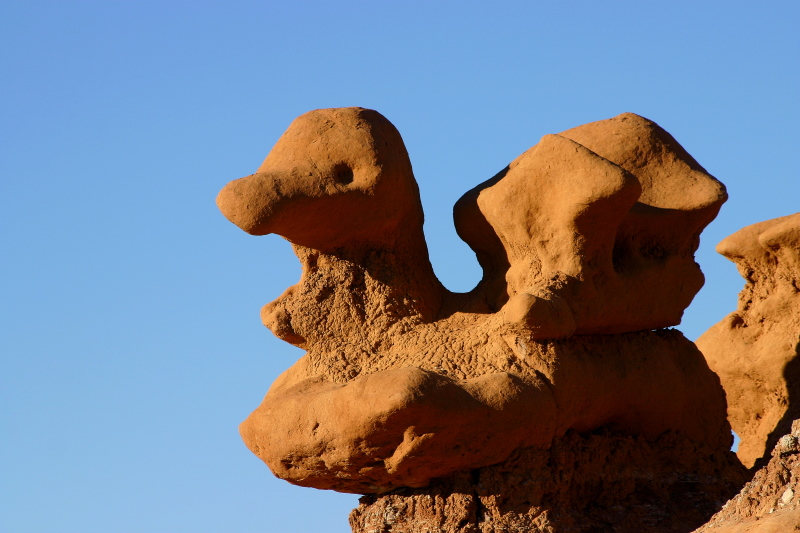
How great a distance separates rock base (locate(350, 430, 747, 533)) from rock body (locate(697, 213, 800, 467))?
2.81 ft

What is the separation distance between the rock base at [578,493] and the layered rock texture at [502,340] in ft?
0.04

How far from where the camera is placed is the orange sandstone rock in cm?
782

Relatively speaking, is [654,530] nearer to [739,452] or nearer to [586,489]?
[586,489]

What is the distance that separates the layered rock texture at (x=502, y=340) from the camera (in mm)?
7875

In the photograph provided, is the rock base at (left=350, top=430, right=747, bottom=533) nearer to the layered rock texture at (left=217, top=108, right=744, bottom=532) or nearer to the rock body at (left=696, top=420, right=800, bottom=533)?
the layered rock texture at (left=217, top=108, right=744, bottom=532)

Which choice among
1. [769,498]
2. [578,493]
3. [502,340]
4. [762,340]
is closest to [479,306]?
[502,340]

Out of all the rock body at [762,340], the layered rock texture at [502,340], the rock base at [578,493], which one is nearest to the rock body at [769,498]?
the rock base at [578,493]

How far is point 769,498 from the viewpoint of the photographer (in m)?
6.79

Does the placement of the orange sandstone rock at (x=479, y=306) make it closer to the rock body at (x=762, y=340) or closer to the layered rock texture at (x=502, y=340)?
the layered rock texture at (x=502, y=340)

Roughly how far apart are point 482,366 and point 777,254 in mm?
2435

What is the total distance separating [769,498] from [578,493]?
1.70 m

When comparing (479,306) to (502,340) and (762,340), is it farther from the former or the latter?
(762,340)

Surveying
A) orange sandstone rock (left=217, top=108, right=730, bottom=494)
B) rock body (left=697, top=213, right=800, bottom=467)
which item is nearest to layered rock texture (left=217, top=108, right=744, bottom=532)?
orange sandstone rock (left=217, top=108, right=730, bottom=494)

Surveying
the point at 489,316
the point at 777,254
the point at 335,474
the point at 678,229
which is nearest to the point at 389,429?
the point at 335,474
